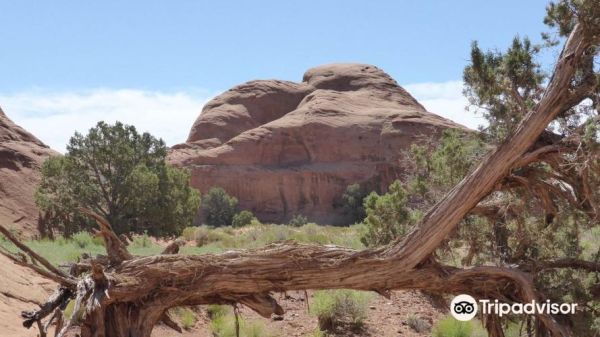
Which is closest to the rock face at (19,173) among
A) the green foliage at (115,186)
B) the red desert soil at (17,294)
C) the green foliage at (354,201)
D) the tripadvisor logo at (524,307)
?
the green foliage at (115,186)

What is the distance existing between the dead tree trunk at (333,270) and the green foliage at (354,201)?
1819 inches

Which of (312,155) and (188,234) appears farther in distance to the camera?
(312,155)

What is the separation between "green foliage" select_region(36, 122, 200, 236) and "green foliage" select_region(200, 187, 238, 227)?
2304 cm

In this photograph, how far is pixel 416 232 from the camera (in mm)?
7512

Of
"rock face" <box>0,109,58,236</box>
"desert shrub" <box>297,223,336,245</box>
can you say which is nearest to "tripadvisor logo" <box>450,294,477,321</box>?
"desert shrub" <box>297,223,336,245</box>

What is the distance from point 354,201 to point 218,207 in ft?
33.0

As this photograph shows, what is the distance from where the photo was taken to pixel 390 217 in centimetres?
1723

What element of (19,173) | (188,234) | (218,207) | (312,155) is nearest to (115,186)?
(188,234)

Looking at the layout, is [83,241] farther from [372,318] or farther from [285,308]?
[372,318]

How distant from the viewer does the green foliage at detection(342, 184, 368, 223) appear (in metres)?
54.2

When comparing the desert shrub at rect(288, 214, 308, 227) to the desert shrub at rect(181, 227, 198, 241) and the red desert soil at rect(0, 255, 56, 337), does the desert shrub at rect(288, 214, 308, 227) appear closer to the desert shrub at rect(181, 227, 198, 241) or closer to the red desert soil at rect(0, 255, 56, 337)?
the desert shrub at rect(181, 227, 198, 241)

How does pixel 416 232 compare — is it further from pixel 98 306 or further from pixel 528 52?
pixel 98 306

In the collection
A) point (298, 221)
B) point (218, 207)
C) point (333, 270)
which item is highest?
point (333, 270)

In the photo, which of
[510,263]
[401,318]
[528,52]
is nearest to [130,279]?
[510,263]
